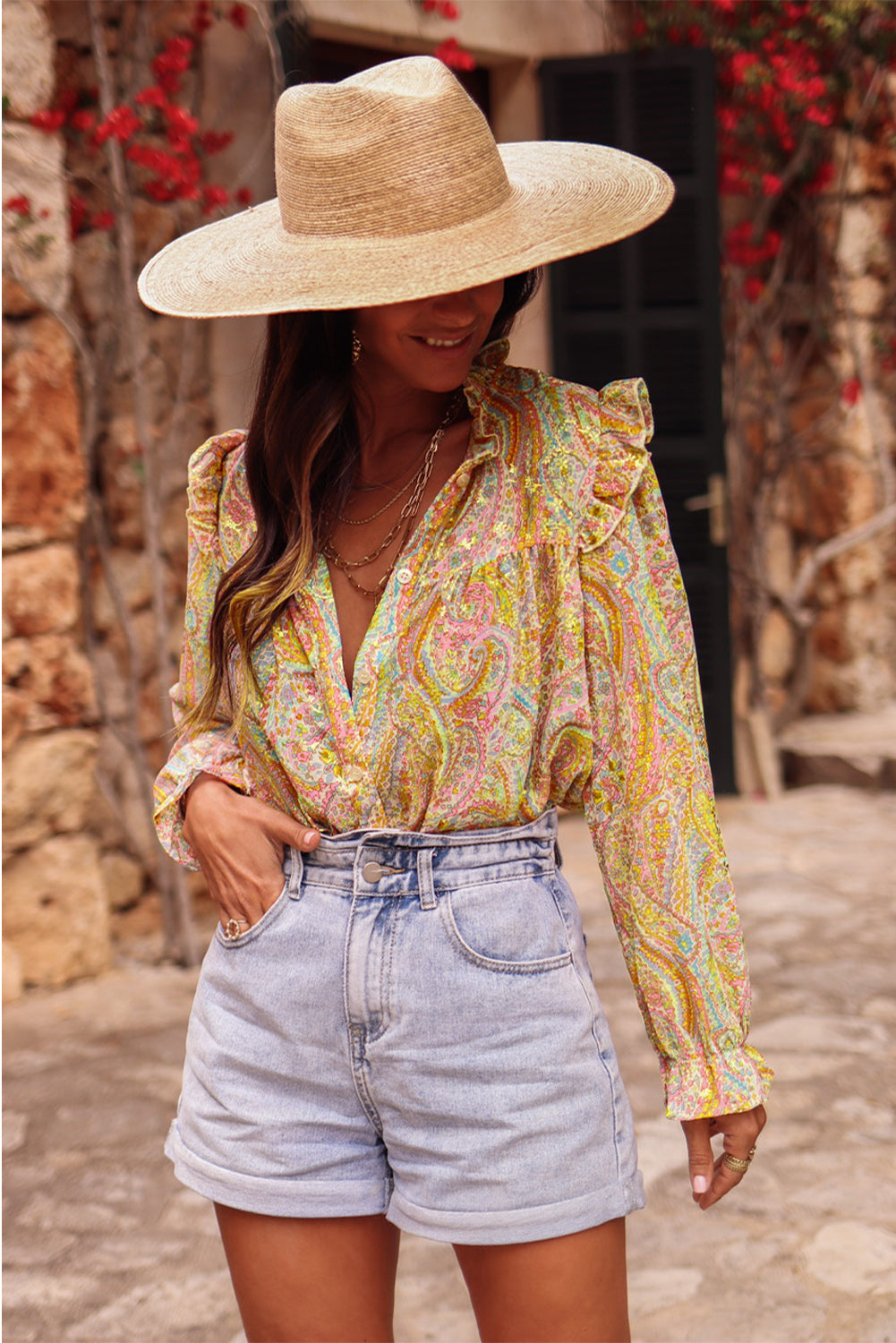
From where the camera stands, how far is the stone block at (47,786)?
3949mm

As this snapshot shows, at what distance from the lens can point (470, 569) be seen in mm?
1383

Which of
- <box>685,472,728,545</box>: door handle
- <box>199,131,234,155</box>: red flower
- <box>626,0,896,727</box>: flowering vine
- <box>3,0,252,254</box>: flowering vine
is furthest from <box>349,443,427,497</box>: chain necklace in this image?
<box>626,0,896,727</box>: flowering vine

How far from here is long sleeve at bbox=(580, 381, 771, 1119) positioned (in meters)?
1.38

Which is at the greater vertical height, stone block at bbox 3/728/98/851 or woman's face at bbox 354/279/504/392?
woman's face at bbox 354/279/504/392

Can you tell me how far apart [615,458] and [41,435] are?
2.84 m

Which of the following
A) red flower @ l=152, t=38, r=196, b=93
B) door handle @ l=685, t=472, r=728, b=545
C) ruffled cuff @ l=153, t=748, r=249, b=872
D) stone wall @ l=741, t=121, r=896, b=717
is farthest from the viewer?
stone wall @ l=741, t=121, r=896, b=717

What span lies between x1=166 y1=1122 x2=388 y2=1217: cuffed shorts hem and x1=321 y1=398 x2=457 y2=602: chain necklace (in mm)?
555

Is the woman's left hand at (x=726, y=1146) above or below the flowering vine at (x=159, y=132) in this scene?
below

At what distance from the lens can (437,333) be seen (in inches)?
54.8

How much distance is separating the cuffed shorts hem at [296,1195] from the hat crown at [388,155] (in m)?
0.89

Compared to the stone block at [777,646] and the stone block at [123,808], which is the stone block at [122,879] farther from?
the stone block at [777,646]

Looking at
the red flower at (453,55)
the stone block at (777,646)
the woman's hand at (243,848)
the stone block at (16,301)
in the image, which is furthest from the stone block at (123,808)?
the stone block at (777,646)

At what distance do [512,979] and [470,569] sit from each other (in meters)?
0.38

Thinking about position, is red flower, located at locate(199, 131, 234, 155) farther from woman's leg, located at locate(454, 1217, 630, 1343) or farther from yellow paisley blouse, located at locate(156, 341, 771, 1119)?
woman's leg, located at locate(454, 1217, 630, 1343)
